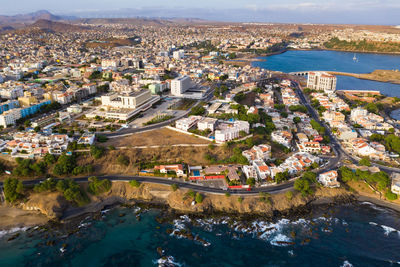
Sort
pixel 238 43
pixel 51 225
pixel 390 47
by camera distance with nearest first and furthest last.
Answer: pixel 51 225 < pixel 390 47 < pixel 238 43

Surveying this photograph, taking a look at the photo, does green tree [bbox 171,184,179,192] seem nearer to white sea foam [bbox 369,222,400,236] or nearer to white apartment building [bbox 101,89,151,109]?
white sea foam [bbox 369,222,400,236]

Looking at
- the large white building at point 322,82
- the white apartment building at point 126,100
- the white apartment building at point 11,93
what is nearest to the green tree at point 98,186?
the white apartment building at point 126,100

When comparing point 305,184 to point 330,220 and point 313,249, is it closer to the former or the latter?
point 330,220

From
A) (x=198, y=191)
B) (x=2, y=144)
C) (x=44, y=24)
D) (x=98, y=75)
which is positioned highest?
(x=44, y=24)

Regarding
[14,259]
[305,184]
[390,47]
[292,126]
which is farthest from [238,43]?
[14,259]

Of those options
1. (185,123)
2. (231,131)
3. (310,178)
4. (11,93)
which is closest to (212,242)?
(310,178)

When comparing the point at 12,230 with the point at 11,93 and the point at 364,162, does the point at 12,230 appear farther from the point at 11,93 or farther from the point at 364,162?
the point at 364,162

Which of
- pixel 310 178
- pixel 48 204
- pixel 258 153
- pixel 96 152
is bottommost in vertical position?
pixel 48 204
